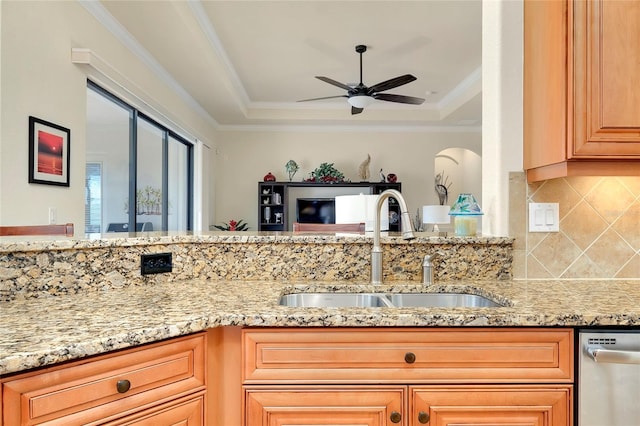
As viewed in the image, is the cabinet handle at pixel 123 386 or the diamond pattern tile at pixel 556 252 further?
the diamond pattern tile at pixel 556 252

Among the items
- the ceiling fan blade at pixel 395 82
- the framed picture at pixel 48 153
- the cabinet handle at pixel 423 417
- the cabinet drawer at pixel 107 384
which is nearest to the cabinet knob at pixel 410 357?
the cabinet handle at pixel 423 417

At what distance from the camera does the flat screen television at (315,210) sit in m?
6.33

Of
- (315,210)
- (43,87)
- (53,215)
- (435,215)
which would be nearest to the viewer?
(43,87)

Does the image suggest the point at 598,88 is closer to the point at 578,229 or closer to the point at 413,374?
the point at 578,229

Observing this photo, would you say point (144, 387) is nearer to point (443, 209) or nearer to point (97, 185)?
point (97, 185)

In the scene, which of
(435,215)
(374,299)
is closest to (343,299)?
(374,299)

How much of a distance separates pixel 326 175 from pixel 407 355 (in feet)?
17.3

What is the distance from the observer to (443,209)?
5.48 meters

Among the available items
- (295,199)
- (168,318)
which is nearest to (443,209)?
(295,199)

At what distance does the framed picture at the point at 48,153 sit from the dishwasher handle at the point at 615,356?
275 cm

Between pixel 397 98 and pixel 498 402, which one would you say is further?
pixel 397 98

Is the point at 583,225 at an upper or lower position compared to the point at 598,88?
lower

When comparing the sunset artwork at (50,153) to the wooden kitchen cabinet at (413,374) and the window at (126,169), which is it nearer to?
the window at (126,169)

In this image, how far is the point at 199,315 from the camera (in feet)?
3.34
